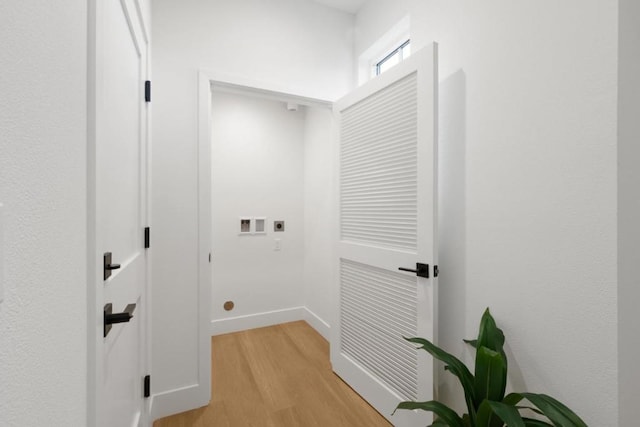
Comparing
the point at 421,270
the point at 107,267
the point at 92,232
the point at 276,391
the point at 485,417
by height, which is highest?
the point at 92,232

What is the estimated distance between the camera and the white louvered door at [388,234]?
1.46 m

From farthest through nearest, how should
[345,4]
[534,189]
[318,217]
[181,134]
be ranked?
[318,217] → [345,4] → [181,134] → [534,189]

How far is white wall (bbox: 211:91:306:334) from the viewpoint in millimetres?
2980

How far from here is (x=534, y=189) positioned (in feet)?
3.87

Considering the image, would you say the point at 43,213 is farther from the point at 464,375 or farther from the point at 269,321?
the point at 269,321

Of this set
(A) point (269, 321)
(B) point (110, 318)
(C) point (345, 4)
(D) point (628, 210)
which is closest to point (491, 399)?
(D) point (628, 210)

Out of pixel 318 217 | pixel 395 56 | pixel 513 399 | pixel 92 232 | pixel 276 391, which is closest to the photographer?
pixel 92 232

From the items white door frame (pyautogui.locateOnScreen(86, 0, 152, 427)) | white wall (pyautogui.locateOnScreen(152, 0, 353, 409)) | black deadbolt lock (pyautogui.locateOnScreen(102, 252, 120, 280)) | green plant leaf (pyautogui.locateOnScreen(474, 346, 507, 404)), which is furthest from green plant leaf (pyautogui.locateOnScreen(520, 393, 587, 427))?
white wall (pyautogui.locateOnScreen(152, 0, 353, 409))

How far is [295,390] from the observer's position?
78.0 inches

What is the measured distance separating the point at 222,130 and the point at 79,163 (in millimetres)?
2552

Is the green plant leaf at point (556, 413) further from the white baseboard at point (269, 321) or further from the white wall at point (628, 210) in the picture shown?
the white baseboard at point (269, 321)

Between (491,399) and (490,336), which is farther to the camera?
(490,336)

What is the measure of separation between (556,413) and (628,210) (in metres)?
0.68

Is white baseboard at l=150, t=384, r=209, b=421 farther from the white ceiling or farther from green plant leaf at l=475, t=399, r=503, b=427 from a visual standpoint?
the white ceiling
